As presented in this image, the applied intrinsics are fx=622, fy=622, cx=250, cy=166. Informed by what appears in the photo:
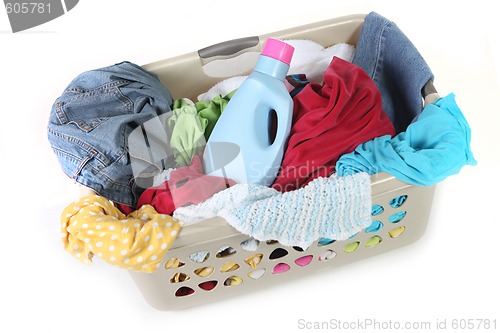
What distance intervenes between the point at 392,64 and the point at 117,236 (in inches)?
23.1

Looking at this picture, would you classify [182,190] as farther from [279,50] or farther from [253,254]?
[279,50]

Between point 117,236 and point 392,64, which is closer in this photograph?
point 117,236

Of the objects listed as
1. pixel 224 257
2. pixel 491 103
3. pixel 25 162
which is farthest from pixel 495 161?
pixel 25 162

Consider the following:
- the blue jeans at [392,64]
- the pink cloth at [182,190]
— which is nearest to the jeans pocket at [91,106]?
the pink cloth at [182,190]

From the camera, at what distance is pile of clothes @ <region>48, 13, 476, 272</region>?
0.83m

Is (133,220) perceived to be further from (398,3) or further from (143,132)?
(398,3)

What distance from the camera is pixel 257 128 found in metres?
0.98

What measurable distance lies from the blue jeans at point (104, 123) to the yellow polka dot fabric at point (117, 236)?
0.11 m

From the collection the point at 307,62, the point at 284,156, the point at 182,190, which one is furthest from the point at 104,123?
the point at 307,62

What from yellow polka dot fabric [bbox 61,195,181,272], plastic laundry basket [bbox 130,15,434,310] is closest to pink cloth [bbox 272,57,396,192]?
plastic laundry basket [bbox 130,15,434,310]

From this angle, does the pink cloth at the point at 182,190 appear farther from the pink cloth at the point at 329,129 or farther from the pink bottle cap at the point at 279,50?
the pink bottle cap at the point at 279,50

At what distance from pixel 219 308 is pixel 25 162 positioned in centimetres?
53

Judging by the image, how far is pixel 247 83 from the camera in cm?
99

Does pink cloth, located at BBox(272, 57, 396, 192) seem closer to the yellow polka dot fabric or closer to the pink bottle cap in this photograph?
the pink bottle cap
